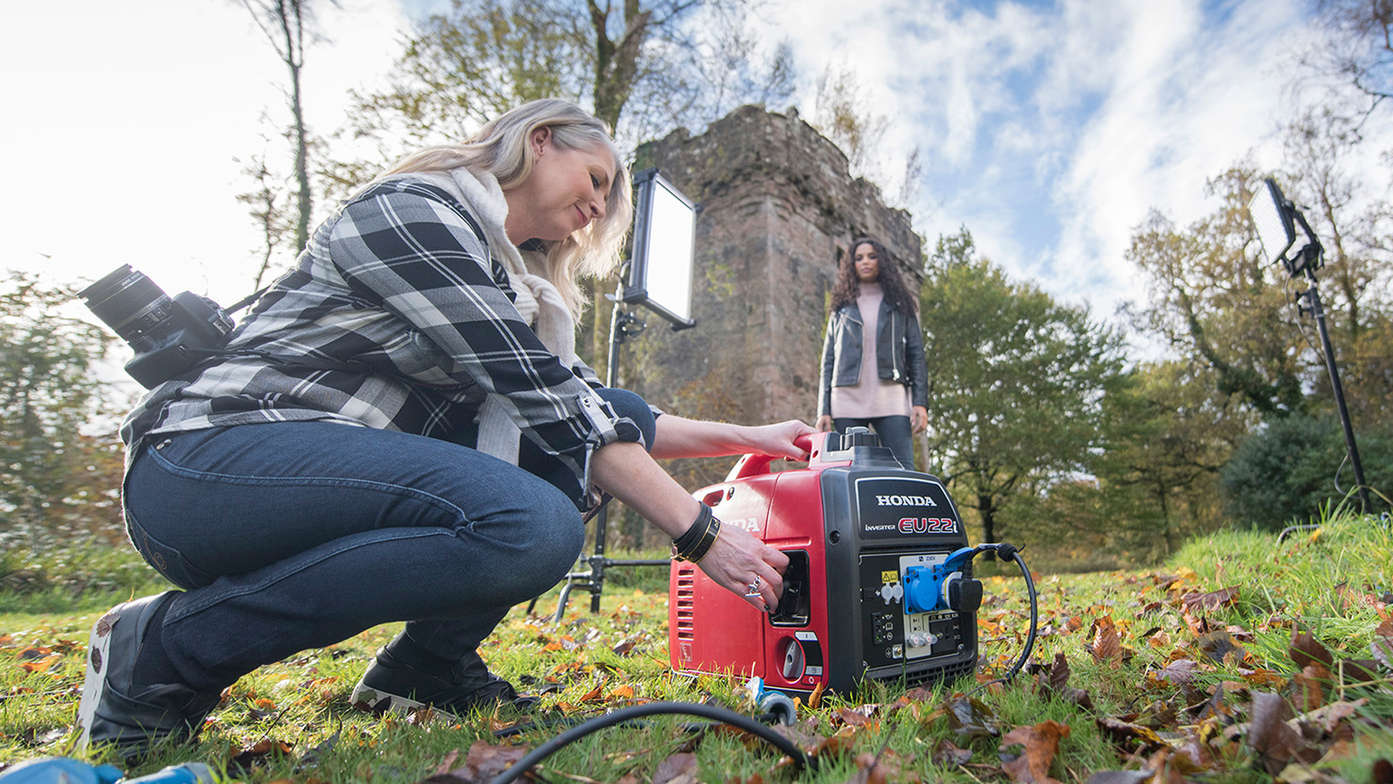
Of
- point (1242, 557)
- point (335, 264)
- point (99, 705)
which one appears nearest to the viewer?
point (99, 705)

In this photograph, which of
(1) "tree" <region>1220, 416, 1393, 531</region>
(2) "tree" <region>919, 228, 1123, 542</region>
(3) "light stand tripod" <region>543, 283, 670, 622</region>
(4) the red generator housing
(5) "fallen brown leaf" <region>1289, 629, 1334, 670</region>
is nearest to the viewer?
(5) "fallen brown leaf" <region>1289, 629, 1334, 670</region>

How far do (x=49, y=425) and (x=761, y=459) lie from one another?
551 centimetres

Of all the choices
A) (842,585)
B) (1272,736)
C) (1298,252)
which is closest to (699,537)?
(842,585)

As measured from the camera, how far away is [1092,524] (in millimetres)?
15125

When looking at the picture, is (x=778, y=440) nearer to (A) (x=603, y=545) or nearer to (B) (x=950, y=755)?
(B) (x=950, y=755)

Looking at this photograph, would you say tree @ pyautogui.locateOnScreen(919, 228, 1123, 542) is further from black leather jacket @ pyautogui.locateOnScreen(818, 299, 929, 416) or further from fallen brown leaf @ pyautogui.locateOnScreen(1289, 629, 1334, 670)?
fallen brown leaf @ pyautogui.locateOnScreen(1289, 629, 1334, 670)

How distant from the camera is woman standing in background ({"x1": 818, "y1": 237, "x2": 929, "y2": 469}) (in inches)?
166

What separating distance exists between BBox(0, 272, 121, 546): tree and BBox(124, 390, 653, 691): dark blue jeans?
16.2ft

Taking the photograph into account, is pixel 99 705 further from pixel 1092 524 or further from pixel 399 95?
pixel 1092 524

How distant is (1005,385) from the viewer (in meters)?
15.1

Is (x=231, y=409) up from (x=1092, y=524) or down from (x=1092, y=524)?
down

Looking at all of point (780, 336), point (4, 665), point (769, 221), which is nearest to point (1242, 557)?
point (4, 665)

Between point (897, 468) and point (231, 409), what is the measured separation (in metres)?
1.30

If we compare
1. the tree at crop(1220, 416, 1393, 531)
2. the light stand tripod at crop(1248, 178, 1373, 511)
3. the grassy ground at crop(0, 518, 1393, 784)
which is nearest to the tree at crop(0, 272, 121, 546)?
the grassy ground at crop(0, 518, 1393, 784)
